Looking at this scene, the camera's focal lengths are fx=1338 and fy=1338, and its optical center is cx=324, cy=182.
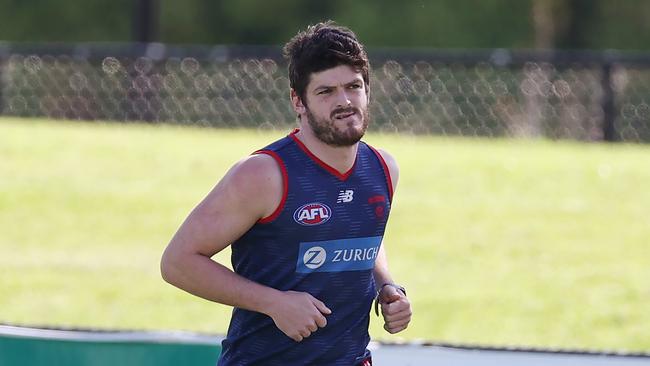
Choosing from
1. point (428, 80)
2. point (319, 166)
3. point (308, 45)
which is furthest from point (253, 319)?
point (428, 80)

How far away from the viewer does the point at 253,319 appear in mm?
4047

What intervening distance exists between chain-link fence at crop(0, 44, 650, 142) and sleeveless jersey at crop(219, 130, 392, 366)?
10.2 metres

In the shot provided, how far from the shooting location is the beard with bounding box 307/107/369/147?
12.7 ft

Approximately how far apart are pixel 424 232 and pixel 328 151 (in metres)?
6.27

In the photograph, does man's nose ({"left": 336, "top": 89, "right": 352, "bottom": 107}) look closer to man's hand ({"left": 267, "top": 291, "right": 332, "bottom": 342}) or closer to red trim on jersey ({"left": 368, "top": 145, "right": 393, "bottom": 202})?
red trim on jersey ({"left": 368, "top": 145, "right": 393, "bottom": 202})

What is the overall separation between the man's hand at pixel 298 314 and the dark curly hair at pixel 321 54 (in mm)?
582

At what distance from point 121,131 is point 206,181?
235cm

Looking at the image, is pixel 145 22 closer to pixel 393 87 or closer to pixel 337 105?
pixel 393 87

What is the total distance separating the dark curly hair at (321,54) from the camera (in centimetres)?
388

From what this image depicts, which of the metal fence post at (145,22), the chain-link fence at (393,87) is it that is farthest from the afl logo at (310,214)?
the metal fence post at (145,22)

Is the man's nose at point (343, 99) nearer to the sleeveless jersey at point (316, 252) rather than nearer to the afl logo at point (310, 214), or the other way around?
the sleeveless jersey at point (316, 252)

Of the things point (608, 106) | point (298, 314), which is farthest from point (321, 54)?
point (608, 106)

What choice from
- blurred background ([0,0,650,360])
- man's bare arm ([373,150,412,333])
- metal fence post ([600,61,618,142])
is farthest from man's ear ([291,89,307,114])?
metal fence post ([600,61,618,142])

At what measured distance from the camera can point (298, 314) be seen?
12.5 feet
